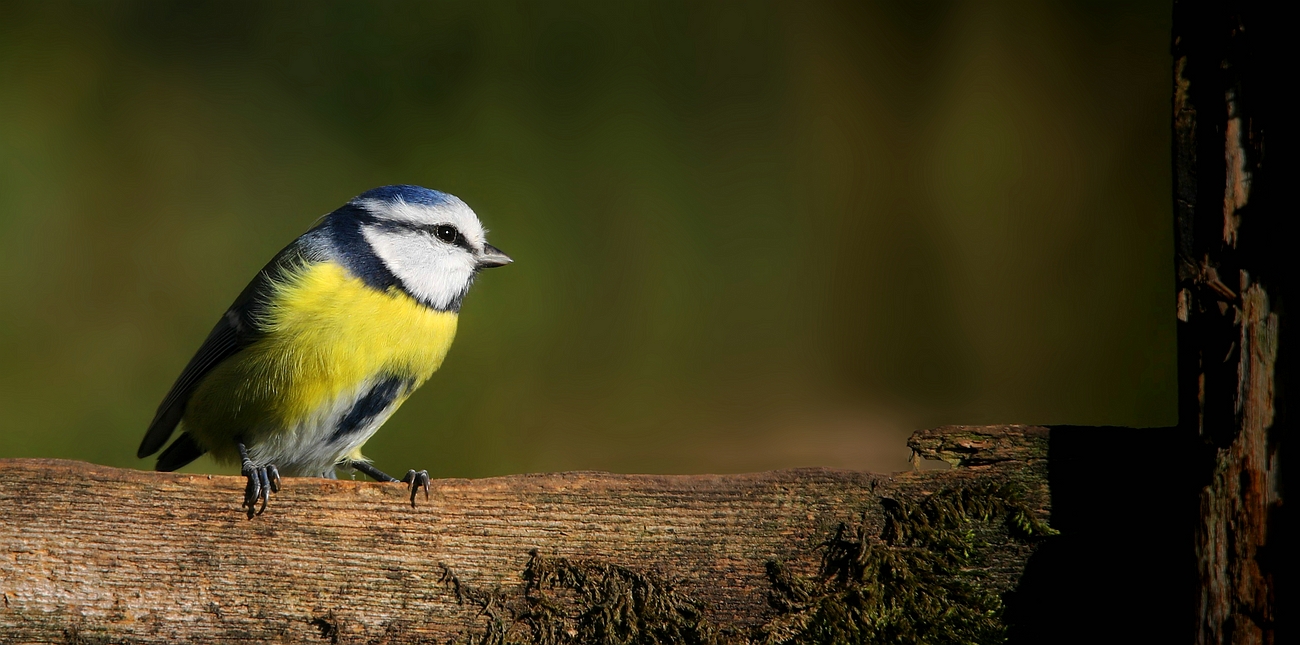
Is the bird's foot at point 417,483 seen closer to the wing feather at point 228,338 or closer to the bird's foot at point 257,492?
the bird's foot at point 257,492

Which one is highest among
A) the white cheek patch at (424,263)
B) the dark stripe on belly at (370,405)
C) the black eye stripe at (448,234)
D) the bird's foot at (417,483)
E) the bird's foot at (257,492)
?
the black eye stripe at (448,234)

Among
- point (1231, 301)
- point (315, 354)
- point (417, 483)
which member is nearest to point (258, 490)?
point (417, 483)

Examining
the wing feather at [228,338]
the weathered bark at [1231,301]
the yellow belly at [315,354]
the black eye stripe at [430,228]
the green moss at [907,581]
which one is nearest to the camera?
the weathered bark at [1231,301]

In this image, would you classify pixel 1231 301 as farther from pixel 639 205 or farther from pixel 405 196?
pixel 639 205

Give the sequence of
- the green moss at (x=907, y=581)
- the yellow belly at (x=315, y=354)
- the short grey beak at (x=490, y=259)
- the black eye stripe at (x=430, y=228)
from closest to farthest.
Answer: the green moss at (x=907, y=581) → the yellow belly at (x=315, y=354) → the black eye stripe at (x=430, y=228) → the short grey beak at (x=490, y=259)

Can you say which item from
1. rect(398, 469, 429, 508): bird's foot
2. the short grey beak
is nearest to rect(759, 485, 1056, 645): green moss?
rect(398, 469, 429, 508): bird's foot

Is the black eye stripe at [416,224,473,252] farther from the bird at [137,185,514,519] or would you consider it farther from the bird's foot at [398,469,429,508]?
the bird's foot at [398,469,429,508]

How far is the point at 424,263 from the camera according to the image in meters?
1.66

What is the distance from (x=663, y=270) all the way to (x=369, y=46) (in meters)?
0.98

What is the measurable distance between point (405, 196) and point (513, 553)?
898mm

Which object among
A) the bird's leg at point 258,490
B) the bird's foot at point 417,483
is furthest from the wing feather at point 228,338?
Result: the bird's foot at point 417,483

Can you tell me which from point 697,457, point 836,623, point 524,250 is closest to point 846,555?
point 836,623

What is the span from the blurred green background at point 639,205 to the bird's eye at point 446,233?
1.90ft

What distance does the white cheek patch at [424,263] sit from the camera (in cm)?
161
